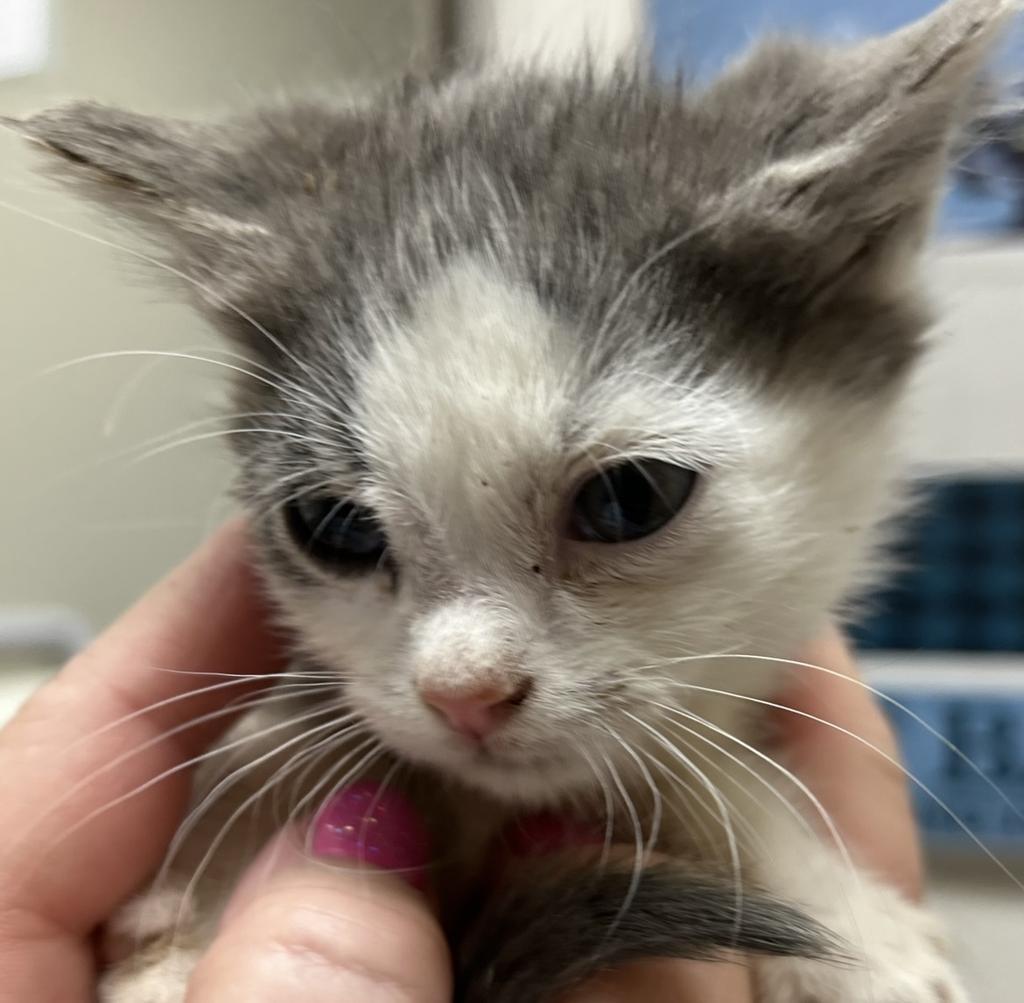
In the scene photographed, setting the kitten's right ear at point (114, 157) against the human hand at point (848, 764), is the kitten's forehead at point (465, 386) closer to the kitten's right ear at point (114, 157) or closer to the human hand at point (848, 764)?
the kitten's right ear at point (114, 157)

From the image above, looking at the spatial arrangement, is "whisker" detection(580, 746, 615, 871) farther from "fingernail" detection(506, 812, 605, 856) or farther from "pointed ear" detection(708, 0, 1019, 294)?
"pointed ear" detection(708, 0, 1019, 294)

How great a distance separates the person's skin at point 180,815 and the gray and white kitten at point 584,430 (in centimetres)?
5

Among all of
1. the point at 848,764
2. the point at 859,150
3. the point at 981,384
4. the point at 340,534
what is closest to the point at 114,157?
the point at 340,534

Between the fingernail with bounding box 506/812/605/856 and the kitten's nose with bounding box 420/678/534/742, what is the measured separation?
0.61 ft

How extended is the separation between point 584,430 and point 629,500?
7 cm

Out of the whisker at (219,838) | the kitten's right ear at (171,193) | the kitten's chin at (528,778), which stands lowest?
the whisker at (219,838)

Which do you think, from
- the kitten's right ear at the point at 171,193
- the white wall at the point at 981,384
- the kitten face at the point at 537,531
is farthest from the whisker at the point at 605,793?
the white wall at the point at 981,384

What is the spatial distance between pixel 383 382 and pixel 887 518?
1.85 ft

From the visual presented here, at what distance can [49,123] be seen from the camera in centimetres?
82

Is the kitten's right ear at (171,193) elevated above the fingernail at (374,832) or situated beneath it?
elevated above

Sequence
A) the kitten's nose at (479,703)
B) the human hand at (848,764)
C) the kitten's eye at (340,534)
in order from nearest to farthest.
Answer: the kitten's nose at (479,703)
the kitten's eye at (340,534)
the human hand at (848,764)

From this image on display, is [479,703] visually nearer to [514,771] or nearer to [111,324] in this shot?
[514,771]

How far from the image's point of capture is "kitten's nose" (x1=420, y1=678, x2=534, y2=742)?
689mm

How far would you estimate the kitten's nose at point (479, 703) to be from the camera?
2.26ft
